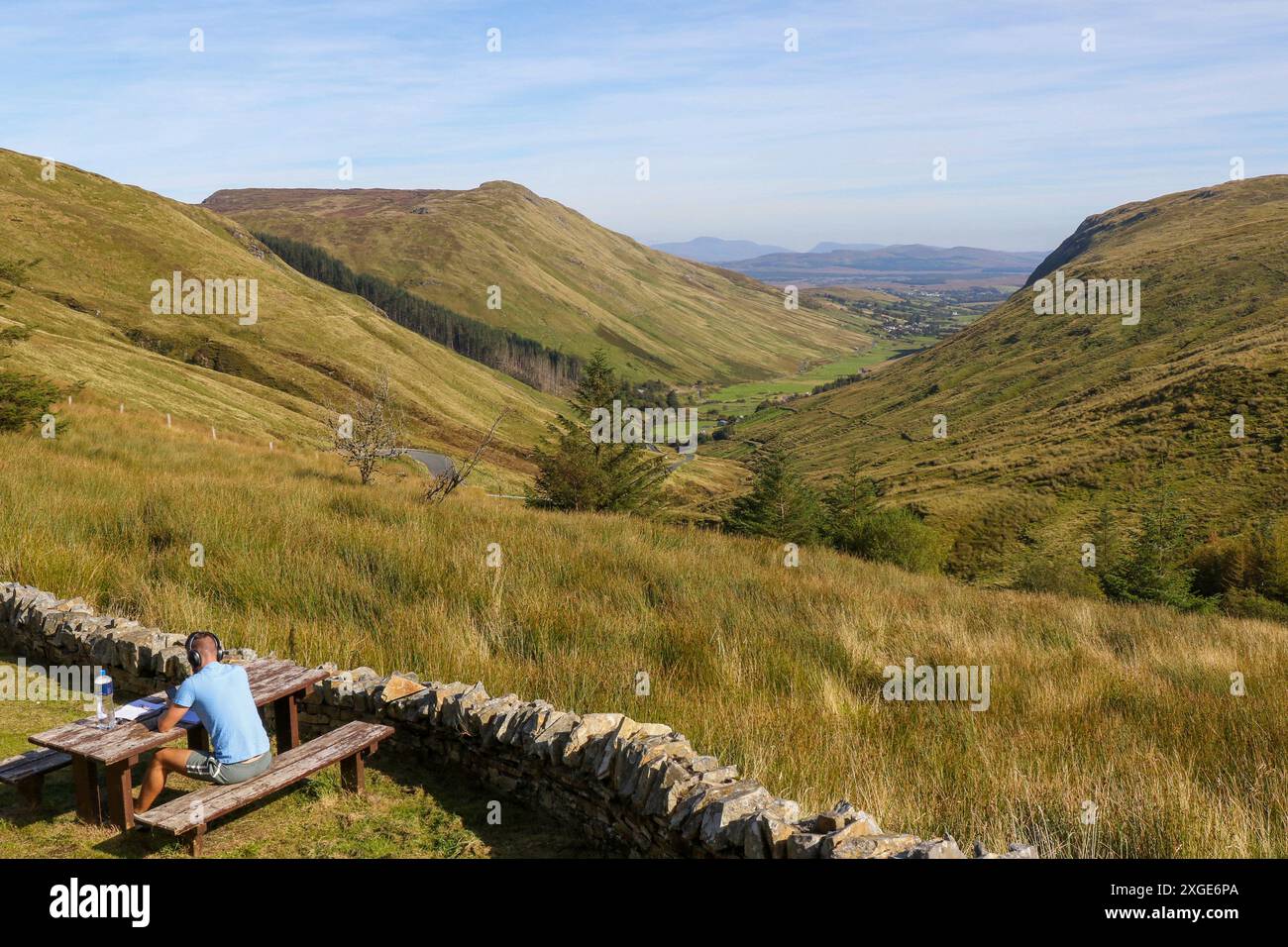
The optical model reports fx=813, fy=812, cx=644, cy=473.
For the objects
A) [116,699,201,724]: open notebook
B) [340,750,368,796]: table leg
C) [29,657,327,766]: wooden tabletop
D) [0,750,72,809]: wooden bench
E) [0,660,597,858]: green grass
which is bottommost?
[0,660,597,858]: green grass

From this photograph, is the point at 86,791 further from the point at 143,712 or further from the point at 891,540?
the point at 891,540

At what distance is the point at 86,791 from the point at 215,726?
1.02 metres

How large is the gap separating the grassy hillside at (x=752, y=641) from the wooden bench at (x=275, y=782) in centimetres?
138

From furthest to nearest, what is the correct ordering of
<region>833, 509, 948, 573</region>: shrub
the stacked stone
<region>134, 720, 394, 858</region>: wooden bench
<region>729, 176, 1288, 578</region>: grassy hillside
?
<region>729, 176, 1288, 578</region>: grassy hillside → <region>833, 509, 948, 573</region>: shrub → the stacked stone → <region>134, 720, 394, 858</region>: wooden bench

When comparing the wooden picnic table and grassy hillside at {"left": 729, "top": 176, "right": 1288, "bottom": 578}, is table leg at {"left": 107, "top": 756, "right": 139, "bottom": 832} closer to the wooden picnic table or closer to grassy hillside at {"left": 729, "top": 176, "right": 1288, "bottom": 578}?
the wooden picnic table

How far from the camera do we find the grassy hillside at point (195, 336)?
53719mm

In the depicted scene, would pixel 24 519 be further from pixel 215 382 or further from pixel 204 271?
pixel 204 271

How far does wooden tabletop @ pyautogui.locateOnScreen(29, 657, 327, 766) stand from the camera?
543 centimetres

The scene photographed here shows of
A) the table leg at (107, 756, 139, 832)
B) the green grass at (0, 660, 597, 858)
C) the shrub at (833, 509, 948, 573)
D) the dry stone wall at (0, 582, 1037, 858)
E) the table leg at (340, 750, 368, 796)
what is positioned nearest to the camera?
the dry stone wall at (0, 582, 1037, 858)

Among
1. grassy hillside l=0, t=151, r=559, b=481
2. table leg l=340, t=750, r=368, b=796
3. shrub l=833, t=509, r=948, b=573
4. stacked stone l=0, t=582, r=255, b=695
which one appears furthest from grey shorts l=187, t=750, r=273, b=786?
grassy hillside l=0, t=151, r=559, b=481

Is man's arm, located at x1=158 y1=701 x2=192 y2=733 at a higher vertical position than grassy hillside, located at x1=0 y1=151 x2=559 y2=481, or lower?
lower

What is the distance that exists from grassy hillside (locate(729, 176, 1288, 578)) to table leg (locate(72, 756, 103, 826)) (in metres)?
37.3

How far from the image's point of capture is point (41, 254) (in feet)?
294

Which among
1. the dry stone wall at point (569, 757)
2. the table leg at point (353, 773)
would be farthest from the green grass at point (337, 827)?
the dry stone wall at point (569, 757)
